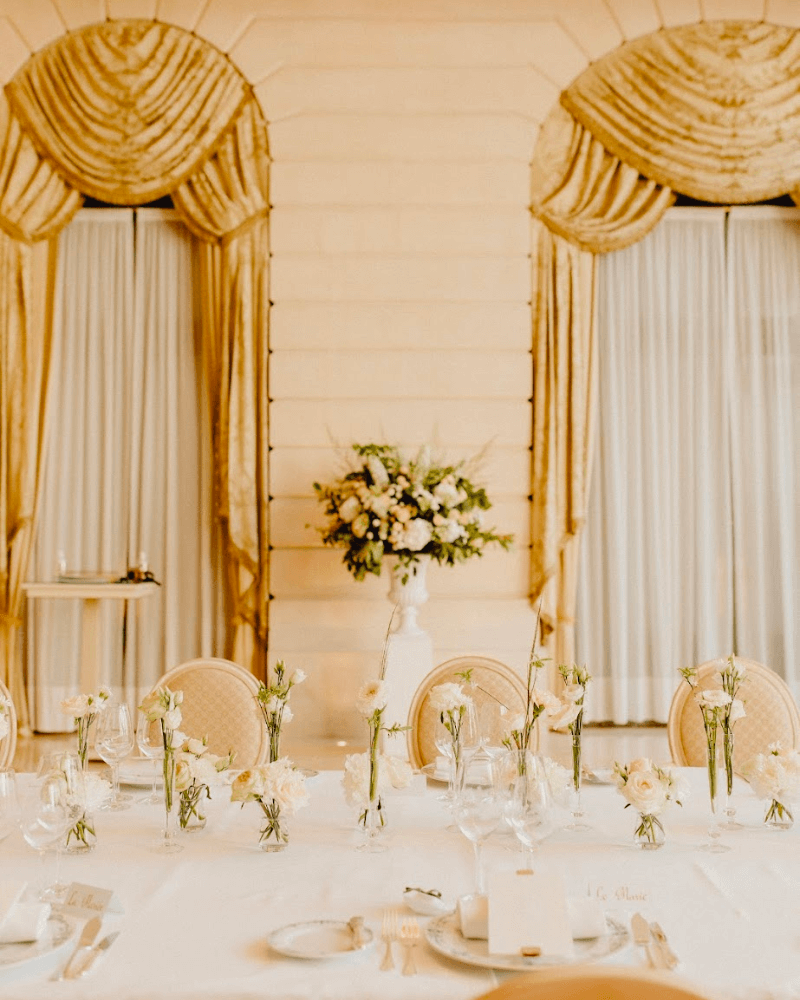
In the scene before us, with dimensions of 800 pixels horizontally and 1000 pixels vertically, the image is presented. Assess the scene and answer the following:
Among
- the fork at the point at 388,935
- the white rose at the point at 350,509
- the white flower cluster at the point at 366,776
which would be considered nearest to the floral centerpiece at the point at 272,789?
→ the white flower cluster at the point at 366,776

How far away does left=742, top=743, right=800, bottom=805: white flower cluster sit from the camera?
2.00 meters

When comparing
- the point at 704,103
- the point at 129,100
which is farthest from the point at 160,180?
the point at 704,103

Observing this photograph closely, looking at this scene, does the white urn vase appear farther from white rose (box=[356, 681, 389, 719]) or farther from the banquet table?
white rose (box=[356, 681, 389, 719])

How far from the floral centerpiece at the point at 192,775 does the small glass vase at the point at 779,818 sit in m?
1.06

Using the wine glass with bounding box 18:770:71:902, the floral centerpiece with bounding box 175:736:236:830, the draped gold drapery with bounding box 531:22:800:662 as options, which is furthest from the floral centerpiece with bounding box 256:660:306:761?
the draped gold drapery with bounding box 531:22:800:662

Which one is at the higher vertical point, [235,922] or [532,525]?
[532,525]

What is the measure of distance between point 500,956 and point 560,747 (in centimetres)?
400

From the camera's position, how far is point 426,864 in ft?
5.97

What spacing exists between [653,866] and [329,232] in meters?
4.14

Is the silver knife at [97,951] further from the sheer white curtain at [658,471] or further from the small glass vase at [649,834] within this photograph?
the sheer white curtain at [658,471]

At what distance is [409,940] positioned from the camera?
144 cm

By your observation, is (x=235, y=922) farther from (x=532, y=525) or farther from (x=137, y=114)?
(x=137, y=114)

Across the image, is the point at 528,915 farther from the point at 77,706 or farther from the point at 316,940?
the point at 77,706

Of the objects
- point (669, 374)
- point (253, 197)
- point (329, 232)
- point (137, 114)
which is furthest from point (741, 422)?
point (137, 114)
